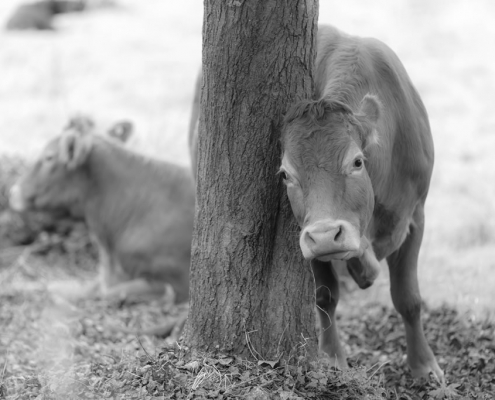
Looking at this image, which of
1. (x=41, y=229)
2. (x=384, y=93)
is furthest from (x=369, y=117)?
(x=41, y=229)

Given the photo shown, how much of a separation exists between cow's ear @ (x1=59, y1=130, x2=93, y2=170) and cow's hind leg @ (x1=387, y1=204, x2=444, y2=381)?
15.3 ft

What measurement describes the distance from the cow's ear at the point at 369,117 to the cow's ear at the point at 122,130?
21.0 ft

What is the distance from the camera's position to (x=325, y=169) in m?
3.69

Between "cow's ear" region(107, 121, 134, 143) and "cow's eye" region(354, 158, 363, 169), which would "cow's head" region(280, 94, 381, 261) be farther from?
"cow's ear" region(107, 121, 134, 143)

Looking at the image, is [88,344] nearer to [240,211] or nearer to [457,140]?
[240,211]

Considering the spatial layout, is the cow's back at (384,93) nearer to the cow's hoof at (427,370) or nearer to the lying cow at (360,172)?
the lying cow at (360,172)

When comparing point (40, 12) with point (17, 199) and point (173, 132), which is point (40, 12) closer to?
point (173, 132)

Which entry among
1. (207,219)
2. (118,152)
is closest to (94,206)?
(118,152)

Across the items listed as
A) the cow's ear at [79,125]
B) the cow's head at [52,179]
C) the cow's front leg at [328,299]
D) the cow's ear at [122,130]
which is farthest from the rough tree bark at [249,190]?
the cow's ear at [122,130]

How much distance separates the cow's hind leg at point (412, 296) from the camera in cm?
503

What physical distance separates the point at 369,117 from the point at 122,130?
6551 mm

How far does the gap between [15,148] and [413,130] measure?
10441 mm

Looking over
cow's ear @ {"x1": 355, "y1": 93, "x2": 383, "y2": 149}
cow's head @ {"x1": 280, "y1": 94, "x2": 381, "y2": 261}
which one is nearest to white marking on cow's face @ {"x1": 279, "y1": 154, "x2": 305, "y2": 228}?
cow's head @ {"x1": 280, "y1": 94, "x2": 381, "y2": 261}

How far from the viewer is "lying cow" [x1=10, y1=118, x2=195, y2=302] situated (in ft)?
27.6
